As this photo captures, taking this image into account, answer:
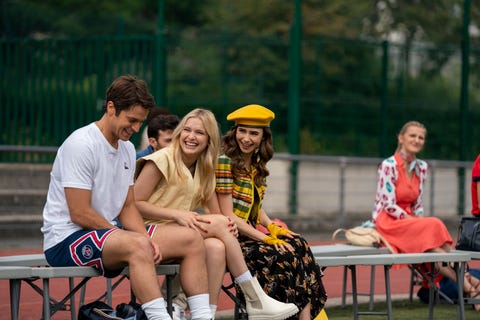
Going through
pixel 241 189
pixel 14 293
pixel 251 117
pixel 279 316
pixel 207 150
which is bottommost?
pixel 279 316

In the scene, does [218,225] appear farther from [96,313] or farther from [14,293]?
[14,293]

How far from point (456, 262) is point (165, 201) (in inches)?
94.2

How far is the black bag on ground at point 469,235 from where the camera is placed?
339 inches

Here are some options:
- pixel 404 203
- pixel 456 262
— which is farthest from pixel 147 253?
pixel 404 203

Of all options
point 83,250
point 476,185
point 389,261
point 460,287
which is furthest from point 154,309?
point 476,185

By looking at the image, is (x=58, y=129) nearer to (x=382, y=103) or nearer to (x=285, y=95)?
(x=285, y=95)

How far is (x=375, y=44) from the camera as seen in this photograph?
693 inches

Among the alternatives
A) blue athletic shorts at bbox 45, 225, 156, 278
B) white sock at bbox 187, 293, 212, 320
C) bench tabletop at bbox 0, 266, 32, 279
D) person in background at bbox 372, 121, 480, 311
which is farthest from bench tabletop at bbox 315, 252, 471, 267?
bench tabletop at bbox 0, 266, 32, 279

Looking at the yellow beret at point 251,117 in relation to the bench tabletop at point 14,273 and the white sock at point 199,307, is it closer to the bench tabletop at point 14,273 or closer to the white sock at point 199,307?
the white sock at point 199,307

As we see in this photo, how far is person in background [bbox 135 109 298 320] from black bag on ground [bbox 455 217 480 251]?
215 centimetres

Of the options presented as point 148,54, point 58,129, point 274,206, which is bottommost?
point 274,206

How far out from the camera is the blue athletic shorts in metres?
6.34

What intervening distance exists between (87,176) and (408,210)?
4.01m

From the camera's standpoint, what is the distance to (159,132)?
27.7ft
